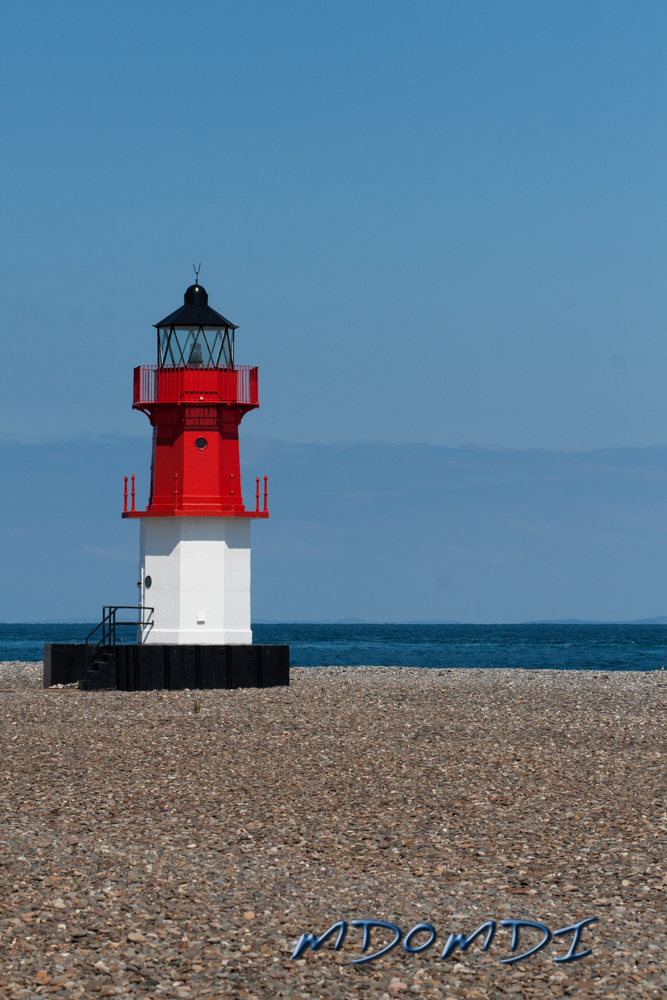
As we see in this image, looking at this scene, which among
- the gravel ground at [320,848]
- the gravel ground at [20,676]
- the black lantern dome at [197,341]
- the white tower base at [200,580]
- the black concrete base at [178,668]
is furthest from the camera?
the gravel ground at [20,676]

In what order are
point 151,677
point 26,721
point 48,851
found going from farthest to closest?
point 151,677, point 26,721, point 48,851

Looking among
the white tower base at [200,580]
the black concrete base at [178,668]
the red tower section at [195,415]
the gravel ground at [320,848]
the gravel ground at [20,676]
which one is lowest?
the gravel ground at [320,848]

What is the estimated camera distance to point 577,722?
19250mm

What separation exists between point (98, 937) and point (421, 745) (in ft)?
28.9

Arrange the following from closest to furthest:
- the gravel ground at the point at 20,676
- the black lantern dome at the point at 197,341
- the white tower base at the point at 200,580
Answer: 1. the white tower base at the point at 200,580
2. the black lantern dome at the point at 197,341
3. the gravel ground at the point at 20,676

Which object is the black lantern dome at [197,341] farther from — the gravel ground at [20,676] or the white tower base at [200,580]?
Answer: the gravel ground at [20,676]

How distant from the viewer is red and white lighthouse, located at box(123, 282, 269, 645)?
26.2 meters

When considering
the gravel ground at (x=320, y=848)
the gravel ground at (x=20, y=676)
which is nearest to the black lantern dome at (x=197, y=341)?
the gravel ground at (x=20, y=676)

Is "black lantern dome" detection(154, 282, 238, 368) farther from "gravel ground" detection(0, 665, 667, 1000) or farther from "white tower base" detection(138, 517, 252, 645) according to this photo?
"gravel ground" detection(0, 665, 667, 1000)

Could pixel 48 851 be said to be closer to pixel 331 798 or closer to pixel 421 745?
pixel 331 798

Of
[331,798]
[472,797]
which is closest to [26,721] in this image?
[331,798]

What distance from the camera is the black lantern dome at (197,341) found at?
2706 centimetres

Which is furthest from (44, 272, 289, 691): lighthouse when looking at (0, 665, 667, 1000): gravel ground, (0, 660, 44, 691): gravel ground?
(0, 665, 667, 1000): gravel ground

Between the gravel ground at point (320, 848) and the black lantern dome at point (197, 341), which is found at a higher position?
the black lantern dome at point (197, 341)
